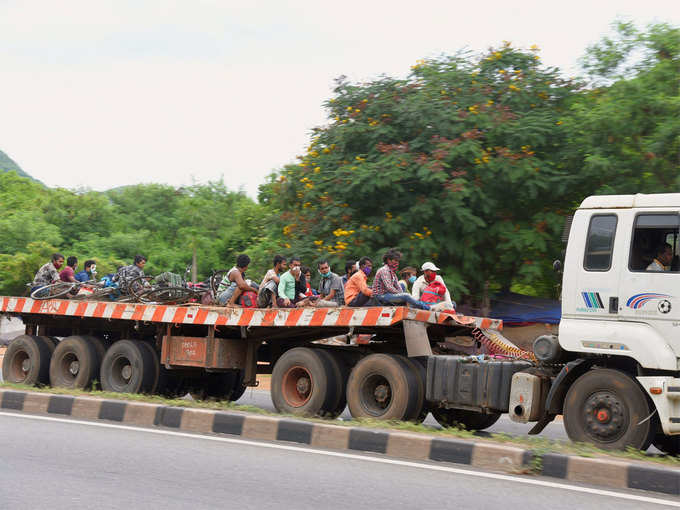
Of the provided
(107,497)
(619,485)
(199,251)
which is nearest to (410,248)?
(619,485)

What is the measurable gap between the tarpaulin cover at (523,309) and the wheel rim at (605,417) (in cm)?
898

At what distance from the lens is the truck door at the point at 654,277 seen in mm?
7578

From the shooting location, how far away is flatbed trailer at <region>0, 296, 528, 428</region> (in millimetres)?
9398

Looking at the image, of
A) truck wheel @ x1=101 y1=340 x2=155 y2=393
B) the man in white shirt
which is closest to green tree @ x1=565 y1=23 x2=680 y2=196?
the man in white shirt

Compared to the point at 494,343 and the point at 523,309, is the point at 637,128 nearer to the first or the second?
the point at 523,309

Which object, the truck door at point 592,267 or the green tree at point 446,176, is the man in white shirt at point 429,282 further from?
the green tree at point 446,176

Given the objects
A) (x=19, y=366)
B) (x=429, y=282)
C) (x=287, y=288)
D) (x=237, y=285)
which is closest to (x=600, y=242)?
(x=429, y=282)

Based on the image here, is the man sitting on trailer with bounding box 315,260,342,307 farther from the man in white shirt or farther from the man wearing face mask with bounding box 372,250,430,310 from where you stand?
the man wearing face mask with bounding box 372,250,430,310

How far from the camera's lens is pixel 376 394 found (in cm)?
959

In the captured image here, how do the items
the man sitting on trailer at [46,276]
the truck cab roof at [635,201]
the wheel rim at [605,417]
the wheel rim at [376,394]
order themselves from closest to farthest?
the wheel rim at [605,417] < the truck cab roof at [635,201] < the wheel rim at [376,394] < the man sitting on trailer at [46,276]

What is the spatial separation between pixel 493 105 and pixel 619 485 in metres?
11.7

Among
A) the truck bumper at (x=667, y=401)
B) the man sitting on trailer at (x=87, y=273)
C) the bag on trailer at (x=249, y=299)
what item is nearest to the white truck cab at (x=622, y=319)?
the truck bumper at (x=667, y=401)

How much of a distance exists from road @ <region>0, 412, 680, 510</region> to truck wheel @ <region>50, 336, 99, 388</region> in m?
3.85

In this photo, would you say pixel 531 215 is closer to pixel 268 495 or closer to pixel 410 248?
pixel 410 248
